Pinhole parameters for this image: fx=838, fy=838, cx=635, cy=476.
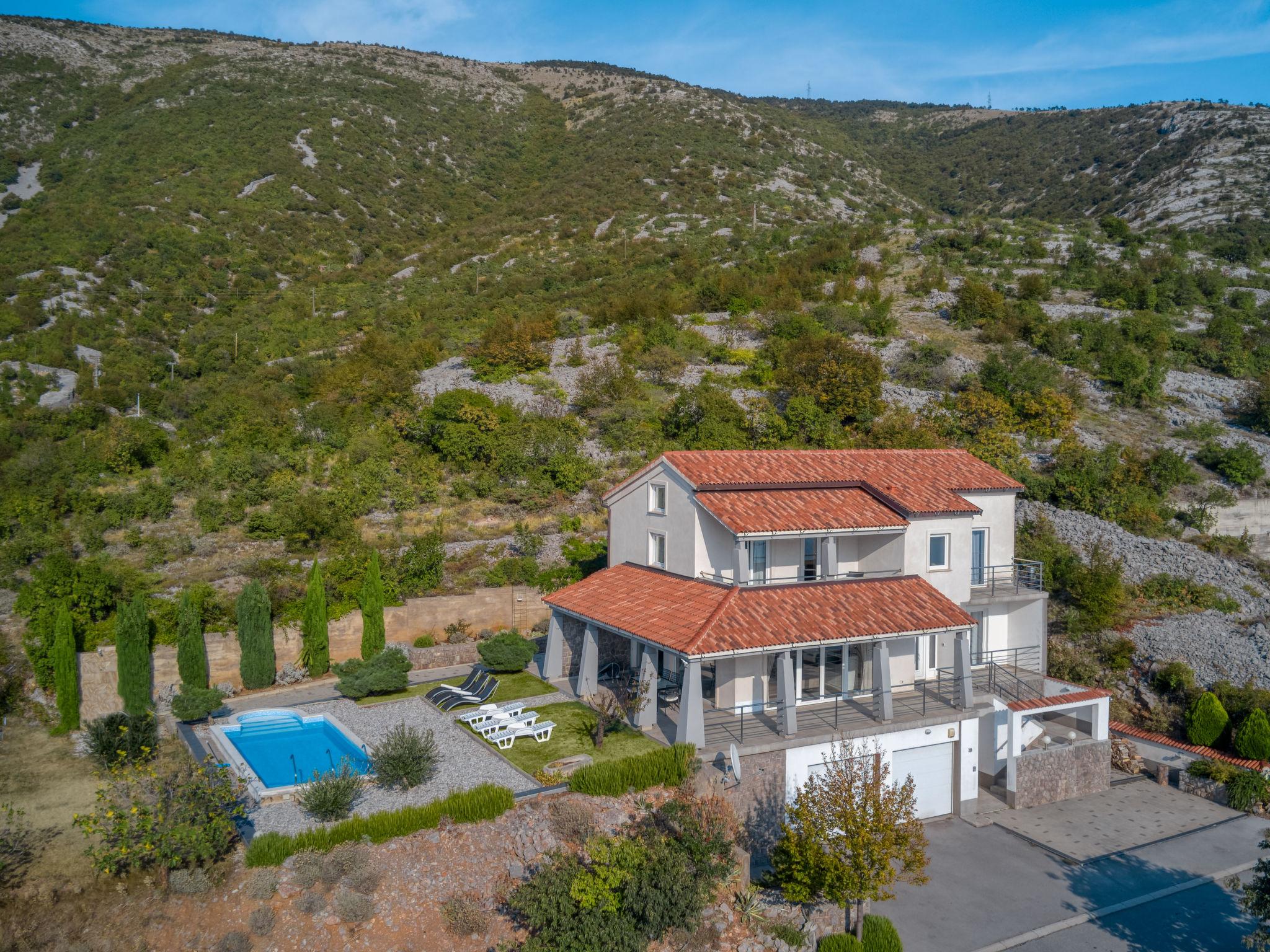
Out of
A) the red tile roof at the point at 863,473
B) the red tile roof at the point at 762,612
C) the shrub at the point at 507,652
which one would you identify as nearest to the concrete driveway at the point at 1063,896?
the red tile roof at the point at 762,612

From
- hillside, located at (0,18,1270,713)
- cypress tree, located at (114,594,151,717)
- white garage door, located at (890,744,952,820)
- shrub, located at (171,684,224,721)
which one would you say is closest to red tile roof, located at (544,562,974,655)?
white garage door, located at (890,744,952,820)

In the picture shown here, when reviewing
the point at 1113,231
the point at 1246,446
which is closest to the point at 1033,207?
the point at 1113,231

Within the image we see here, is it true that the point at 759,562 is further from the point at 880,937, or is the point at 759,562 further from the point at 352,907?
the point at 352,907

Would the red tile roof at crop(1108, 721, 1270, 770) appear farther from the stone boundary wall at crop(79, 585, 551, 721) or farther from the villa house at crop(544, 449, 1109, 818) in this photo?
the stone boundary wall at crop(79, 585, 551, 721)

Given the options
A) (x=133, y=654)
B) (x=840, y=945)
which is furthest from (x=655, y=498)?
(x=133, y=654)

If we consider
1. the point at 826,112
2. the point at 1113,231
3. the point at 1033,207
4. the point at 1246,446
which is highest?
the point at 826,112

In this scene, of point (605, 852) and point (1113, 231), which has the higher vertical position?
point (1113, 231)

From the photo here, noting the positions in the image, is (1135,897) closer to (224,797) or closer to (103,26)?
(224,797)
